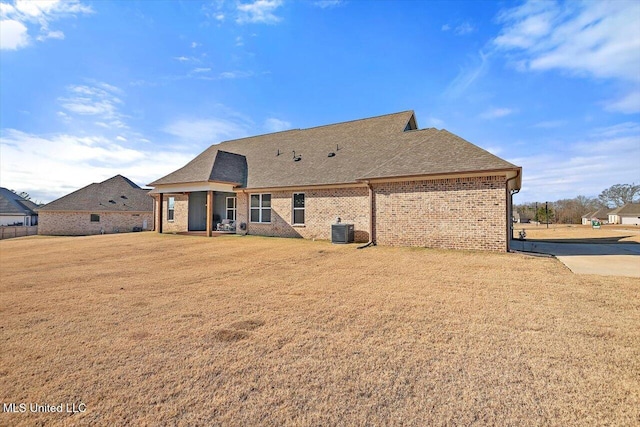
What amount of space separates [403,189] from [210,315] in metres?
9.31

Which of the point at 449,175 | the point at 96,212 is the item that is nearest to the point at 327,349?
the point at 449,175

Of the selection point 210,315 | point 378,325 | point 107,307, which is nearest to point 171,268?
point 107,307

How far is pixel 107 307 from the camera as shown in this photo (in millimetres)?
5332

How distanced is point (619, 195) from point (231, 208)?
89391mm

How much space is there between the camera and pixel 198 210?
2059cm

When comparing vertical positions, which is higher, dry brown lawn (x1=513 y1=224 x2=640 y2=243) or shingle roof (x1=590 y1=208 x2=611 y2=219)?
shingle roof (x1=590 y1=208 x2=611 y2=219)

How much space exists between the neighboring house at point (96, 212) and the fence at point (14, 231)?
9.18ft

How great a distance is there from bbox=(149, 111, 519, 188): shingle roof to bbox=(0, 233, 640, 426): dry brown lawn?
562cm

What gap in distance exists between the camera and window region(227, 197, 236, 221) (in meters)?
19.3

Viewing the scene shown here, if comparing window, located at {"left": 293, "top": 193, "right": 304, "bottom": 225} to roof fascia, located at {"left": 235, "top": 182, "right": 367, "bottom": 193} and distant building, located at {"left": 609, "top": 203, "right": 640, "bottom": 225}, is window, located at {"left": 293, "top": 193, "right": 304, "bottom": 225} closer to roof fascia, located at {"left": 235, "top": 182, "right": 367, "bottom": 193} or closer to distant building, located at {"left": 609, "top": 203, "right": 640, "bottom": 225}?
roof fascia, located at {"left": 235, "top": 182, "right": 367, "bottom": 193}

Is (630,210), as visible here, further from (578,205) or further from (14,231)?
(14,231)

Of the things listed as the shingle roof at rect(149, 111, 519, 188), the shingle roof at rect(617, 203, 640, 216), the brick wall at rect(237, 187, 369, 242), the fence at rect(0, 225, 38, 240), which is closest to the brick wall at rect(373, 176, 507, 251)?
the shingle roof at rect(149, 111, 519, 188)

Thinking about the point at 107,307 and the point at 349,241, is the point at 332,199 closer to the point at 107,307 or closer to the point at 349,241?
the point at 349,241

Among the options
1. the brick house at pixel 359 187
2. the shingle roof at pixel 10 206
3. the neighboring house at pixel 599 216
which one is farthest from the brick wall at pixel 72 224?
the neighboring house at pixel 599 216
